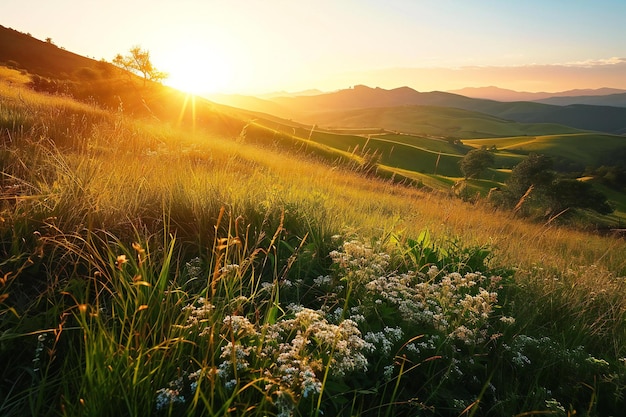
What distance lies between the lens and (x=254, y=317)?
2.65 m

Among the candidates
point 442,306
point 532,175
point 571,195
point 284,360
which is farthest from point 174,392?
point 571,195

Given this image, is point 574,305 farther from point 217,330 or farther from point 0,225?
point 0,225

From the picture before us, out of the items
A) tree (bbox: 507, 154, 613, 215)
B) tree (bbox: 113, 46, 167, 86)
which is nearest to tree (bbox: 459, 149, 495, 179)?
tree (bbox: 507, 154, 613, 215)

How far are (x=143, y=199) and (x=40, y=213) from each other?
0.87 meters

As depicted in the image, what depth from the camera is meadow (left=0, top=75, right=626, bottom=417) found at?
185 centimetres

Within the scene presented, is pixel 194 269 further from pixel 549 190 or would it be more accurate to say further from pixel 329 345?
pixel 549 190

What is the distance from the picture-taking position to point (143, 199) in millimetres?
3682

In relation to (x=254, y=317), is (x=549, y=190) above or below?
below

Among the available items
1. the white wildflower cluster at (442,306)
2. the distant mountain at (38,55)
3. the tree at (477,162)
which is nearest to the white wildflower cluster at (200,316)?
the white wildflower cluster at (442,306)

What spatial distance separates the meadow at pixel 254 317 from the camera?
1.85 m

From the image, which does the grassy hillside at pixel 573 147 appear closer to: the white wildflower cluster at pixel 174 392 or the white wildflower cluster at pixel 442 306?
the white wildflower cluster at pixel 442 306

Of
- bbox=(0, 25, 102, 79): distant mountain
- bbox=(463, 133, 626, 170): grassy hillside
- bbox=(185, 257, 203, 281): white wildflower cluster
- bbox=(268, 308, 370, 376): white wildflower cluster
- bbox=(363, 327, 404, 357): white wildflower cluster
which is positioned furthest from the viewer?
bbox=(463, 133, 626, 170): grassy hillside

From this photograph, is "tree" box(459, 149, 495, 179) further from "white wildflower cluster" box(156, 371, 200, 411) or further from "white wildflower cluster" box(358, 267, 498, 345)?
"white wildflower cluster" box(156, 371, 200, 411)

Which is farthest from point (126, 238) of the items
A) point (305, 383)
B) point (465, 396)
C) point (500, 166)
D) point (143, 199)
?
point (500, 166)
